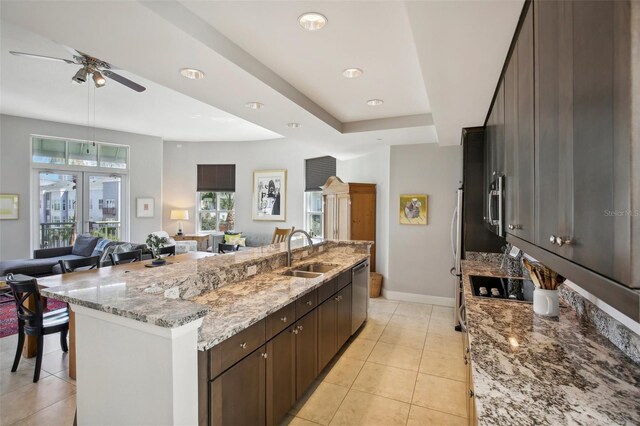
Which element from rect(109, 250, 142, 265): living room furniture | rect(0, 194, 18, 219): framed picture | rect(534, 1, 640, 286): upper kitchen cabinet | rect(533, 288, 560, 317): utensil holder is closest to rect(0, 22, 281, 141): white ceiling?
rect(0, 194, 18, 219): framed picture

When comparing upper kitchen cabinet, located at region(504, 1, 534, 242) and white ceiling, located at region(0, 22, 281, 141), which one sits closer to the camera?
upper kitchen cabinet, located at region(504, 1, 534, 242)

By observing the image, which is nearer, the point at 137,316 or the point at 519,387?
the point at 519,387

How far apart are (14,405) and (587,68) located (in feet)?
12.6

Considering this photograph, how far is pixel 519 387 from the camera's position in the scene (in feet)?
3.50

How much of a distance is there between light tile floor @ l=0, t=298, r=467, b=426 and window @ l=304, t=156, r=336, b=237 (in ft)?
12.7

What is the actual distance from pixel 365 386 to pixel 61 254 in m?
6.81

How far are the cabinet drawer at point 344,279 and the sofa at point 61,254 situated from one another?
11.4 feet

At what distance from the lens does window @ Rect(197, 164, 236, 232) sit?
28.1 feet

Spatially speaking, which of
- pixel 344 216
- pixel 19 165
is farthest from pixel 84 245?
pixel 344 216

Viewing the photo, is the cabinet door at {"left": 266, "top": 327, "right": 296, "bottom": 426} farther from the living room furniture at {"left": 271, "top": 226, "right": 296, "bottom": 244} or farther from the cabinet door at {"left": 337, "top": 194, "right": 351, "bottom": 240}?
the living room furniture at {"left": 271, "top": 226, "right": 296, "bottom": 244}

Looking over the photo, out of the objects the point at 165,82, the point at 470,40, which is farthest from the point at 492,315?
the point at 165,82

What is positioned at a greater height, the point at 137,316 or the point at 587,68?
the point at 587,68

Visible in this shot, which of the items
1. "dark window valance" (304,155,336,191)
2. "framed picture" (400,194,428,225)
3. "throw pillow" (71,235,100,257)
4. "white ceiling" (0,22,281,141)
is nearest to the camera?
"white ceiling" (0,22,281,141)

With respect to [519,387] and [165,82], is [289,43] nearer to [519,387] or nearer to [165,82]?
[165,82]
